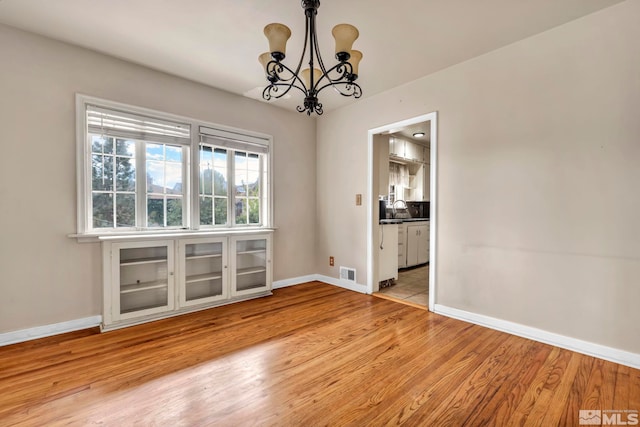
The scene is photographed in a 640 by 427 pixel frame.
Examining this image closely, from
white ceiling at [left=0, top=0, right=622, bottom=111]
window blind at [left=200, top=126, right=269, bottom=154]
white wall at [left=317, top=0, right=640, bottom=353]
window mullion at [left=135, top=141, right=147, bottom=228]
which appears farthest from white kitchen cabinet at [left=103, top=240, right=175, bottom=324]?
white wall at [left=317, top=0, right=640, bottom=353]

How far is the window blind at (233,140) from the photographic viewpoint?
3.46m

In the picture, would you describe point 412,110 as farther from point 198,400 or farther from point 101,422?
point 101,422

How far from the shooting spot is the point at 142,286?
2867 millimetres

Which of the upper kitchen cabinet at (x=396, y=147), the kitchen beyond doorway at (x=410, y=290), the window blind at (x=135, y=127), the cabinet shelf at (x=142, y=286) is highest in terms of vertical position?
the upper kitchen cabinet at (x=396, y=147)

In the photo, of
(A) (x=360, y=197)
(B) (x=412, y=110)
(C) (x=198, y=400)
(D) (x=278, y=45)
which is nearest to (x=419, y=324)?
(A) (x=360, y=197)

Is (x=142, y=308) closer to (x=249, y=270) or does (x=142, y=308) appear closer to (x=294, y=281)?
(x=249, y=270)

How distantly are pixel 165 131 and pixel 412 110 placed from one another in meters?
2.78

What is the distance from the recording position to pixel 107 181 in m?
2.84

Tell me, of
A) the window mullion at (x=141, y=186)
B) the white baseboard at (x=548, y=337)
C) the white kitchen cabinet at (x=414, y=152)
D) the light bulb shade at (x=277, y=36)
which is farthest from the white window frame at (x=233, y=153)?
the white kitchen cabinet at (x=414, y=152)

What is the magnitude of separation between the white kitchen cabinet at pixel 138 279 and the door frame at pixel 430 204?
235 cm

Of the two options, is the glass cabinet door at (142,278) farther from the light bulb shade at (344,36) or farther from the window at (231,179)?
the light bulb shade at (344,36)

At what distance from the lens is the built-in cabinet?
8.81 ft

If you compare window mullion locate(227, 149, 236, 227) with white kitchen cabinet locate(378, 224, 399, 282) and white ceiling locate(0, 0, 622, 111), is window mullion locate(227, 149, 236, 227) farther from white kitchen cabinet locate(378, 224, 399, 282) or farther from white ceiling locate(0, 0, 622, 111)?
white kitchen cabinet locate(378, 224, 399, 282)

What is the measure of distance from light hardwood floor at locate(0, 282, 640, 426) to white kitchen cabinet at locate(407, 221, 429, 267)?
2.55 metres
